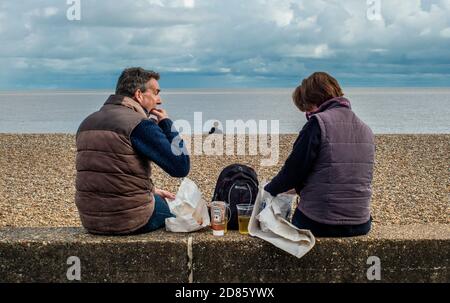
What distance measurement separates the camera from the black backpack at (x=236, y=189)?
14.4ft

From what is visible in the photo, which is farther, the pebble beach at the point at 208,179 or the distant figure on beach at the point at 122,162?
the pebble beach at the point at 208,179

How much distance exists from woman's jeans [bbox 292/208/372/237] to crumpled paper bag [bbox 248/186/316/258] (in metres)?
0.08

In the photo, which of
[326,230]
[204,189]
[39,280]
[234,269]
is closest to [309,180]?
[326,230]

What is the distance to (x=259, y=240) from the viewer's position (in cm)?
405

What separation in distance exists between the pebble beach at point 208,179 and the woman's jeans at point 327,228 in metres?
3.73

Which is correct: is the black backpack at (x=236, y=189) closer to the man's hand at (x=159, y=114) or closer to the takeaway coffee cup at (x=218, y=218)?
the takeaway coffee cup at (x=218, y=218)

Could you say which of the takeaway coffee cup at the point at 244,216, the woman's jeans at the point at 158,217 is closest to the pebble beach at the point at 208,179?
the woman's jeans at the point at 158,217

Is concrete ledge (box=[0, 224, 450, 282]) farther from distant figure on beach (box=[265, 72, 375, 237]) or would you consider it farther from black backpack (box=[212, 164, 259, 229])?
black backpack (box=[212, 164, 259, 229])

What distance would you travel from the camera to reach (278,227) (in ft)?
13.1

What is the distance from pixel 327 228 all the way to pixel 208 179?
716 cm

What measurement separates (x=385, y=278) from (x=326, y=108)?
109 centimetres

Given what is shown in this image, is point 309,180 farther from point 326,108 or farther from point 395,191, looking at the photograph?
point 395,191

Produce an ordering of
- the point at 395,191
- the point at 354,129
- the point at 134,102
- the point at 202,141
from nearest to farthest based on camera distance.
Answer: the point at 354,129, the point at 134,102, the point at 395,191, the point at 202,141

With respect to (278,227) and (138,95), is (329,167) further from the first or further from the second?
(138,95)
